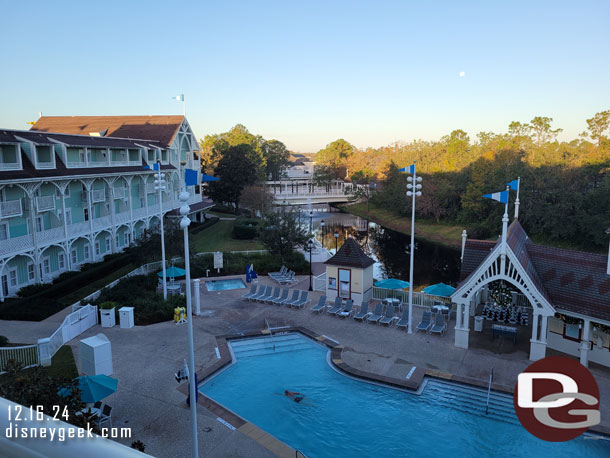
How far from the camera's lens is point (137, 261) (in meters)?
32.4

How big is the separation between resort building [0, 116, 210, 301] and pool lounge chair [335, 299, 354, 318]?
35.2ft

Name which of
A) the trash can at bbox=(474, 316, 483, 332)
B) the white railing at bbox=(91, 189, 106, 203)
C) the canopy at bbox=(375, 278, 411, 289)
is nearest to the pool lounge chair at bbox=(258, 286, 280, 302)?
the canopy at bbox=(375, 278, 411, 289)

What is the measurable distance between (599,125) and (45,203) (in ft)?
204

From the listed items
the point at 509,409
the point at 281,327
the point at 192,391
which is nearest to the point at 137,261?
the point at 281,327

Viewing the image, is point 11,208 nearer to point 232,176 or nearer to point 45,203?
point 45,203

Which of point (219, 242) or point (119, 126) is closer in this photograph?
point (219, 242)

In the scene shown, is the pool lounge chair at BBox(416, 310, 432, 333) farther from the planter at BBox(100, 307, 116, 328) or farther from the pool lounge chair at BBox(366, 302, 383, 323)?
the planter at BBox(100, 307, 116, 328)

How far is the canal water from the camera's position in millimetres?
40781

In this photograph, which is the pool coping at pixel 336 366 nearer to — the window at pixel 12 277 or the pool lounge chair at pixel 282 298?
the pool lounge chair at pixel 282 298

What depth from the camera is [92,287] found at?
28.2 m

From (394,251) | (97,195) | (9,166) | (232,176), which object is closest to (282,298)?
(9,166)

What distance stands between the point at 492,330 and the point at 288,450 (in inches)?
479

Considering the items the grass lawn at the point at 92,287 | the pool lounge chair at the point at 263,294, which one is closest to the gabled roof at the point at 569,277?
the pool lounge chair at the point at 263,294

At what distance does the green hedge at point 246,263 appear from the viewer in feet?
106
